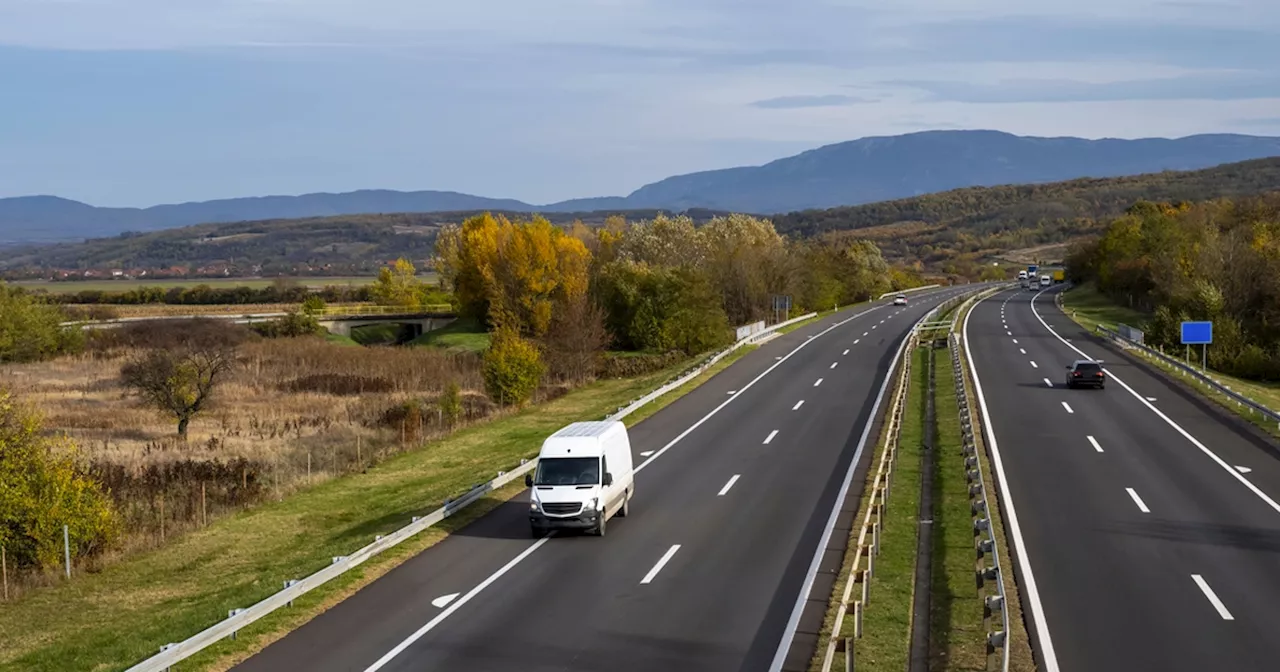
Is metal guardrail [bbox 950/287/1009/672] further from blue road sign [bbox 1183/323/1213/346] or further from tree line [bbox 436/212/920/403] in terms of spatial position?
tree line [bbox 436/212/920/403]

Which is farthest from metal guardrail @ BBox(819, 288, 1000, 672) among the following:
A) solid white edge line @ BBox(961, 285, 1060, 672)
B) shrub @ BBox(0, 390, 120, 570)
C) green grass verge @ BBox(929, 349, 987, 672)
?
shrub @ BBox(0, 390, 120, 570)

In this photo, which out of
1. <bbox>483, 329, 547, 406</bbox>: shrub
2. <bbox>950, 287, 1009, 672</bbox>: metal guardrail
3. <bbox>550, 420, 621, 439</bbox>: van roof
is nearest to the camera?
<bbox>950, 287, 1009, 672</bbox>: metal guardrail

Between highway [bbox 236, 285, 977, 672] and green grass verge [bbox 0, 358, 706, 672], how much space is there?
75cm

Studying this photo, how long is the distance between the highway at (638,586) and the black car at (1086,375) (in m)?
14.8

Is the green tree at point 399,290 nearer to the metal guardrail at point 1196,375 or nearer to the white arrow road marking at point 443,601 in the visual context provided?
the metal guardrail at point 1196,375

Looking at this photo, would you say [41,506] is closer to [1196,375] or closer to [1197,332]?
[1196,375]

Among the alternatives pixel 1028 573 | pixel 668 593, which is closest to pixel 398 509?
pixel 668 593

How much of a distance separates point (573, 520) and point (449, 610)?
4993 millimetres

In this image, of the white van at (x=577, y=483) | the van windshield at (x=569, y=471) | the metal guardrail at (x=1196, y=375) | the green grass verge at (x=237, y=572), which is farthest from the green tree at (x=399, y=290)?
the van windshield at (x=569, y=471)

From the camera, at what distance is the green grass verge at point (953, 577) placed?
52.4 ft

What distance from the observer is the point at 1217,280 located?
7456cm

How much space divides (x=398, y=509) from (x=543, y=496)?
7.12 m

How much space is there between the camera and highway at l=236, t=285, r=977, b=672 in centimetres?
1638

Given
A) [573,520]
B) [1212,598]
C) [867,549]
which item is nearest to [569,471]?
[573,520]
